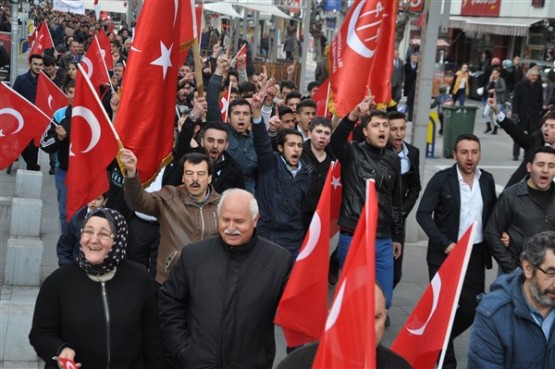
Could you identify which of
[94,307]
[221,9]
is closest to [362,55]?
[94,307]

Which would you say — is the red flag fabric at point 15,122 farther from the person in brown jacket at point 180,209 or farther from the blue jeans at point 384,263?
the blue jeans at point 384,263

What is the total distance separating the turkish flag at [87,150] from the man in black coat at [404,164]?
264 centimetres

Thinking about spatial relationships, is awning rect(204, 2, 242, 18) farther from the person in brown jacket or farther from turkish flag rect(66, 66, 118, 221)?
the person in brown jacket

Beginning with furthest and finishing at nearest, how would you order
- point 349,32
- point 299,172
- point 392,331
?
point 349,32
point 392,331
point 299,172

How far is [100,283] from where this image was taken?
15.3 ft

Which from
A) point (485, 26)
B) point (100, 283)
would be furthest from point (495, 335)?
point (485, 26)

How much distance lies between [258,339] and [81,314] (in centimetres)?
89

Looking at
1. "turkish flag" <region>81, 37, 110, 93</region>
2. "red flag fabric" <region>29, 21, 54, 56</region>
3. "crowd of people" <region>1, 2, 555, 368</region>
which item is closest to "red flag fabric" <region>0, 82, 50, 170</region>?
"crowd of people" <region>1, 2, 555, 368</region>

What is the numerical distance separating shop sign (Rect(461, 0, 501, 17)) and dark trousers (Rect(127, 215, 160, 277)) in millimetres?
37577

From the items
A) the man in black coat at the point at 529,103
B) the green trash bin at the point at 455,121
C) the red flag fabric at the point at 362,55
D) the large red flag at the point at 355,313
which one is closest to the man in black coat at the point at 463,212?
the red flag fabric at the point at 362,55

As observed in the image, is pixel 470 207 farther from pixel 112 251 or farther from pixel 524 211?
pixel 112 251

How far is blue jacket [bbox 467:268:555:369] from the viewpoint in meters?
4.49

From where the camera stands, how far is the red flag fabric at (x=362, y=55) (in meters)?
9.04

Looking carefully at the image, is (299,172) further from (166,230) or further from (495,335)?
(495,335)
